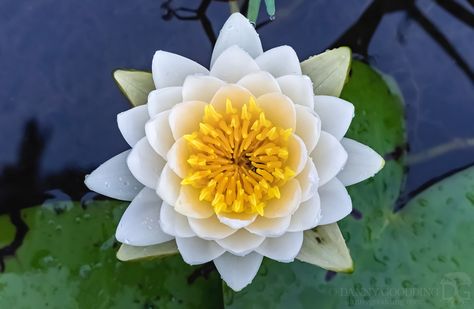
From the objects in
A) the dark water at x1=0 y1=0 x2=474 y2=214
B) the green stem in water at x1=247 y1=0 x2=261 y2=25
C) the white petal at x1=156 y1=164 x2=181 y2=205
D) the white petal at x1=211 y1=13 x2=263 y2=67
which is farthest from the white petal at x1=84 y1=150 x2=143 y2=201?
the green stem in water at x1=247 y1=0 x2=261 y2=25

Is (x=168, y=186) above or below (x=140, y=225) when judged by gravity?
above

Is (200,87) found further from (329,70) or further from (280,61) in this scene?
(329,70)

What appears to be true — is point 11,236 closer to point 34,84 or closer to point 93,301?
point 93,301

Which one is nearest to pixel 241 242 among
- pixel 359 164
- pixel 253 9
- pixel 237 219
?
pixel 237 219

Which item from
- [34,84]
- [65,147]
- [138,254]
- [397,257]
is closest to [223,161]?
[138,254]

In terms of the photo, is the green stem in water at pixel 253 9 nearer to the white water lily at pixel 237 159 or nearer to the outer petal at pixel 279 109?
the white water lily at pixel 237 159

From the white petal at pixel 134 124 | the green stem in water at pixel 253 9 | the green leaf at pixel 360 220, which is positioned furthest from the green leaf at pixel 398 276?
the green stem in water at pixel 253 9

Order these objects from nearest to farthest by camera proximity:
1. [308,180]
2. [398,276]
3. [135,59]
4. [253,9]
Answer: [308,180] < [398,276] < [253,9] < [135,59]

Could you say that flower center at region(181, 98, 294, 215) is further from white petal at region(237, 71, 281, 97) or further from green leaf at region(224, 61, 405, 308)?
green leaf at region(224, 61, 405, 308)
